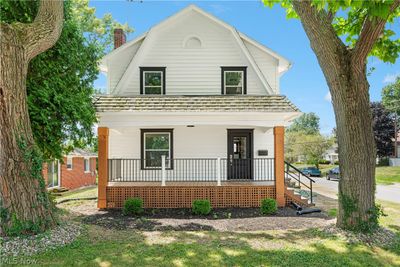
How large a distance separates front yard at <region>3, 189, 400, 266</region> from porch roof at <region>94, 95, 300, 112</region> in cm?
531

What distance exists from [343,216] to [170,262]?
4.39 meters

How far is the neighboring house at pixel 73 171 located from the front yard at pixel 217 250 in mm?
14576

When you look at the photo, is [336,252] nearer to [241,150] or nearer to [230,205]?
[230,205]

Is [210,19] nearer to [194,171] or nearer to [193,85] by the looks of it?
[193,85]

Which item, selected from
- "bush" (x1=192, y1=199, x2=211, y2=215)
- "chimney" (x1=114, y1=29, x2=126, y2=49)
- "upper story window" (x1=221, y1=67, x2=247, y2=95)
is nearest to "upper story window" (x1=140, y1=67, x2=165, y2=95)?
"upper story window" (x1=221, y1=67, x2=247, y2=95)

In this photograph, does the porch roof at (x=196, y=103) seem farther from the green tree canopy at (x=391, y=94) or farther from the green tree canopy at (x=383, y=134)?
the green tree canopy at (x=391, y=94)

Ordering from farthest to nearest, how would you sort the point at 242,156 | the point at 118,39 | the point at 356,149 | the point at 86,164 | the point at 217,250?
the point at 86,164, the point at 118,39, the point at 242,156, the point at 356,149, the point at 217,250

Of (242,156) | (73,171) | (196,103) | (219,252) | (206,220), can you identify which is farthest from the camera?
(73,171)

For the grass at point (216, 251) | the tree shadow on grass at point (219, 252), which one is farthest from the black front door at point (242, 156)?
the tree shadow on grass at point (219, 252)

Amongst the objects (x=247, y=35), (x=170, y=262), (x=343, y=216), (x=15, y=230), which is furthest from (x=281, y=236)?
(x=247, y=35)

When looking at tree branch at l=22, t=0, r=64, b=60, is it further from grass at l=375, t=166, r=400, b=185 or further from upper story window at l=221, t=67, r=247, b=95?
grass at l=375, t=166, r=400, b=185

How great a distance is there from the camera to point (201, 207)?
11.6 metres

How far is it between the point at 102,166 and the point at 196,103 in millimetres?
4373

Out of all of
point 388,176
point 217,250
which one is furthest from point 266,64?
point 388,176
